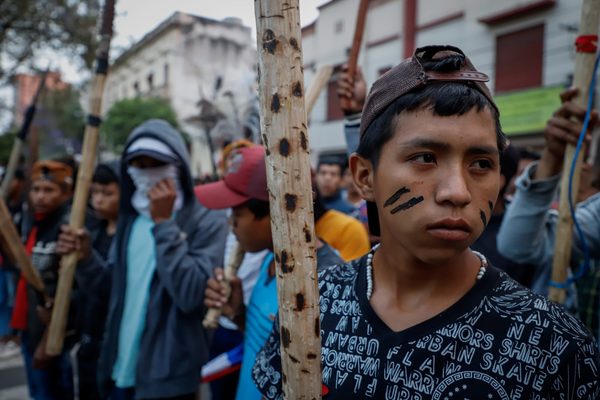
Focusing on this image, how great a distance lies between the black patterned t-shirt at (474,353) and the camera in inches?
37.5

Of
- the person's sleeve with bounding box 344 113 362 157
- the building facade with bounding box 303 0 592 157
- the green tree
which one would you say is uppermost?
the green tree

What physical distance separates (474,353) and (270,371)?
52 cm

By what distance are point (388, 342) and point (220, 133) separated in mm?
4499

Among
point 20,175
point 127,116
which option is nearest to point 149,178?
point 20,175

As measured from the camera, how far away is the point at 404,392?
1.02m

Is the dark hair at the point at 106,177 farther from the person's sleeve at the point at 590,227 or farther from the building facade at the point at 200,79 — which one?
the person's sleeve at the point at 590,227

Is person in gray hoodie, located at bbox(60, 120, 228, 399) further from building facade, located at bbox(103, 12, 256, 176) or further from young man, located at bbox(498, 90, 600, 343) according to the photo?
young man, located at bbox(498, 90, 600, 343)

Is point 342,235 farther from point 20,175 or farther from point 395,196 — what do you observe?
A: point 20,175

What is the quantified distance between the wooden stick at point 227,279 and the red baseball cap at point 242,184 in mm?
268

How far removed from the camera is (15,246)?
2969mm

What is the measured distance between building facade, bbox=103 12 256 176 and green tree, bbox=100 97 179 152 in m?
0.89

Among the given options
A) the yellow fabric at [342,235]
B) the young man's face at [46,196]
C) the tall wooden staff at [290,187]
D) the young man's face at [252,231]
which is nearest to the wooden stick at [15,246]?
the young man's face at [46,196]

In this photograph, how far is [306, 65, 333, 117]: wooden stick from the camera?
2385 mm

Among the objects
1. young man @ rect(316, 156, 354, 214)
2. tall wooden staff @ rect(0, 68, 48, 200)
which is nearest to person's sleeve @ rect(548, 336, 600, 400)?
tall wooden staff @ rect(0, 68, 48, 200)
